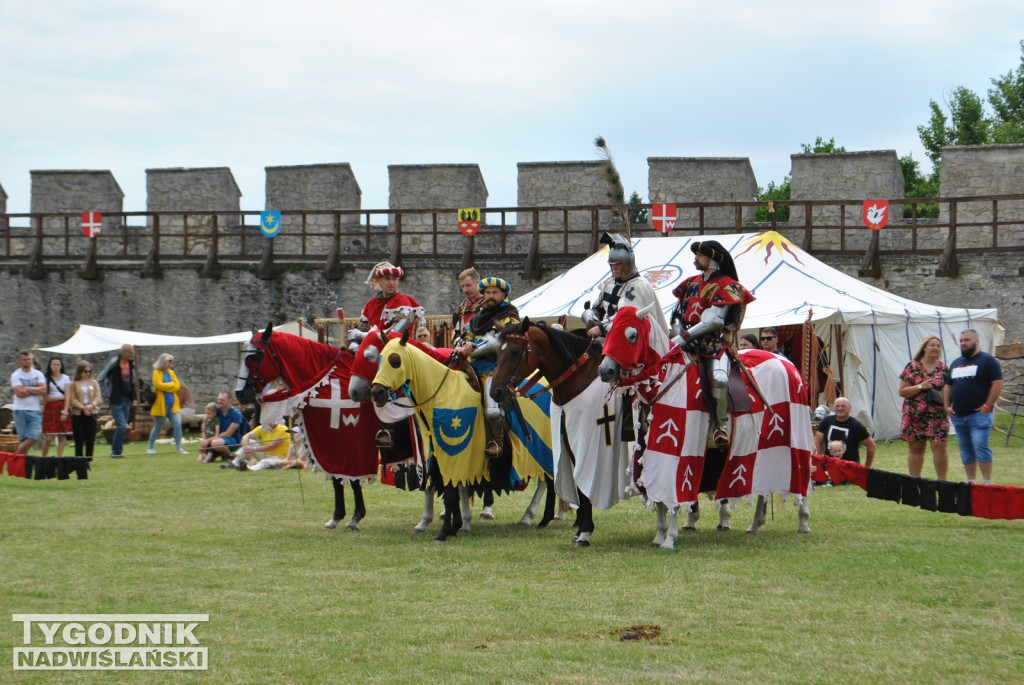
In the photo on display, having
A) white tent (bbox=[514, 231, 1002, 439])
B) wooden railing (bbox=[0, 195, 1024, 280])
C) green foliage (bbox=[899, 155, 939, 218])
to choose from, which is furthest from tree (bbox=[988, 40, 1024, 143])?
white tent (bbox=[514, 231, 1002, 439])

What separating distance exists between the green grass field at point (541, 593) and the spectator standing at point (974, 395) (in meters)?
0.88

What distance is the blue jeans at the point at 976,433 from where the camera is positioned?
1018 centimetres

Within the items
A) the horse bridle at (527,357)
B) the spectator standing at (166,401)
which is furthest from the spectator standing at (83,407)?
the horse bridle at (527,357)

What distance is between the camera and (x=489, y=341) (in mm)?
8570

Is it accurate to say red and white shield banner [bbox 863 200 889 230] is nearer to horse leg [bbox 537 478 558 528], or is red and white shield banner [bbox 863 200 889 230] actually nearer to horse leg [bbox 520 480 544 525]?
horse leg [bbox 520 480 544 525]

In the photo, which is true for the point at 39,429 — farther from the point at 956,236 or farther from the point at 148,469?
the point at 956,236

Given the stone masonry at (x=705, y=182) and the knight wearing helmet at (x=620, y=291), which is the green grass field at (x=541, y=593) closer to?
the knight wearing helmet at (x=620, y=291)

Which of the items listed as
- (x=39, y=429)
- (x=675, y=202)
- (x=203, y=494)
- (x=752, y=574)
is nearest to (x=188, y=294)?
(x=675, y=202)

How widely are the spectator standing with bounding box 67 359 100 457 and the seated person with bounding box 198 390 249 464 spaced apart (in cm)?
171

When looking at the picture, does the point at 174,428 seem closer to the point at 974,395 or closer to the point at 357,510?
the point at 357,510

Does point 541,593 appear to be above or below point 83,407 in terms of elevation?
below

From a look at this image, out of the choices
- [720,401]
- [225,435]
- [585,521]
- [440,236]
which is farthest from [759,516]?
[440,236]

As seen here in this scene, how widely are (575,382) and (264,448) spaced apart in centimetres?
824

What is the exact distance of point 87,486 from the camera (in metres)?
12.7
